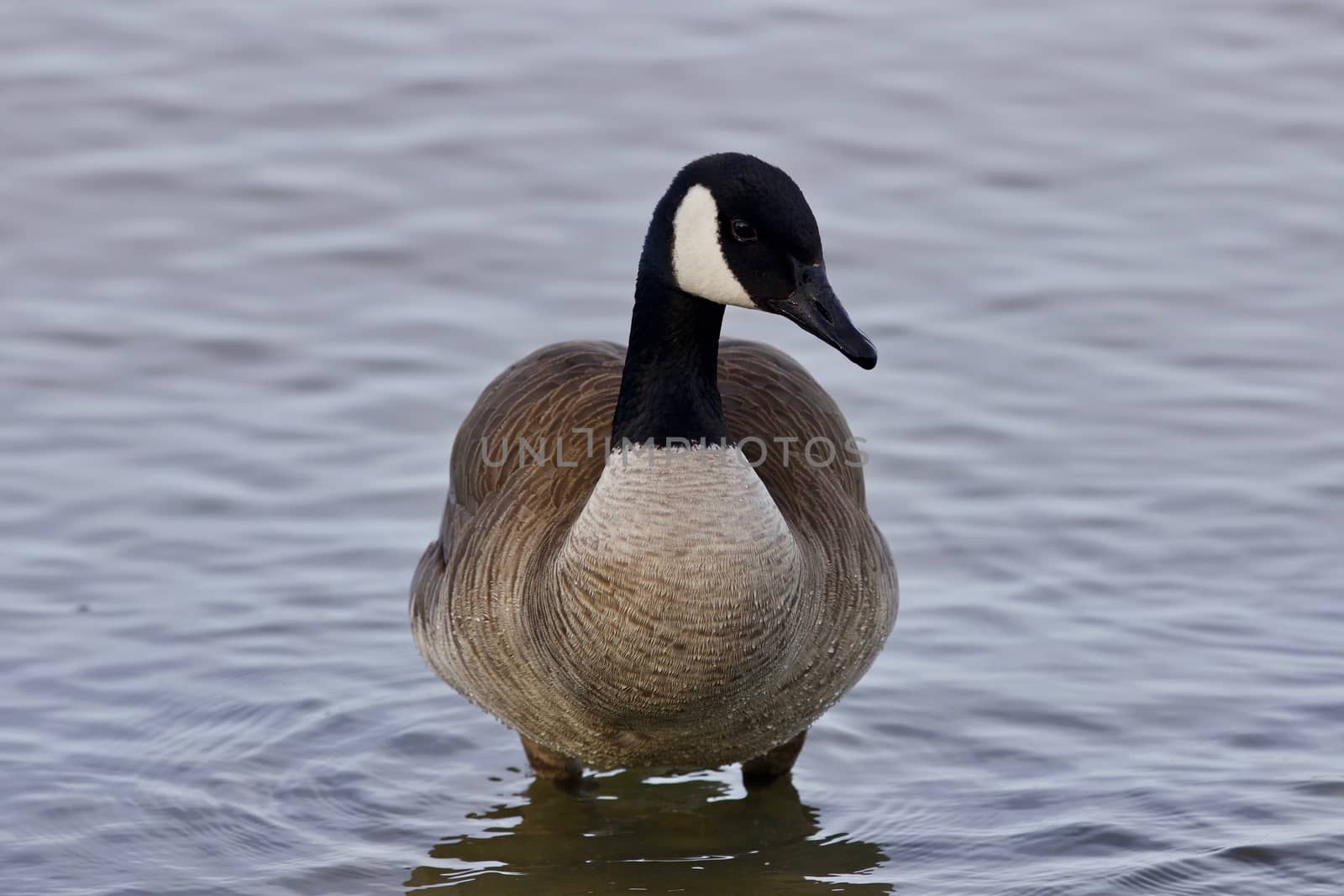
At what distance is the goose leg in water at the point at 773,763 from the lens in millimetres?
6711

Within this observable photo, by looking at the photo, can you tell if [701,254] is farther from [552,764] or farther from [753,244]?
[552,764]

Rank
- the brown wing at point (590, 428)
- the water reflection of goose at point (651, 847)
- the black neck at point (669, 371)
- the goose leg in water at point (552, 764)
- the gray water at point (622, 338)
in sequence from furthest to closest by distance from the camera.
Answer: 1. the goose leg in water at point (552, 764)
2. the gray water at point (622, 338)
3. the brown wing at point (590, 428)
4. the water reflection of goose at point (651, 847)
5. the black neck at point (669, 371)

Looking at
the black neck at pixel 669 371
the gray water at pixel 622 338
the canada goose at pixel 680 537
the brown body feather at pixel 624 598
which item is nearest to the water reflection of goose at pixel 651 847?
the gray water at pixel 622 338

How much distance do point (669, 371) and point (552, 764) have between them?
1.59 metres

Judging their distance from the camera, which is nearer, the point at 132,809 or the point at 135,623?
the point at 132,809

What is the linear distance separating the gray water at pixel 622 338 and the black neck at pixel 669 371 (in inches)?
58.0

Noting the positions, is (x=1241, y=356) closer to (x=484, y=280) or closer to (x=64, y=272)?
(x=484, y=280)

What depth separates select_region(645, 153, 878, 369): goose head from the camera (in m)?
5.63

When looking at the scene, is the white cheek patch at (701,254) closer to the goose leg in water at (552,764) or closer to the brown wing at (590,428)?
the brown wing at (590,428)

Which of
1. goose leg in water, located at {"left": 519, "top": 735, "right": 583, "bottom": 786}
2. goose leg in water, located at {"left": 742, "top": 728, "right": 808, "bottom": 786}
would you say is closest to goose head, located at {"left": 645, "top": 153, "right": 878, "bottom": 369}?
goose leg in water, located at {"left": 742, "top": 728, "right": 808, "bottom": 786}

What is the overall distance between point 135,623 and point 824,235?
455 cm

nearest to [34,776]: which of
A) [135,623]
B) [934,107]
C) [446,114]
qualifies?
[135,623]

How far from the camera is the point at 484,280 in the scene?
10391 mm

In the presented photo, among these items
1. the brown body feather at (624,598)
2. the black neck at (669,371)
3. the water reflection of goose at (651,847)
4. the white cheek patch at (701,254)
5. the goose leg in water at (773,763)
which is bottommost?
the water reflection of goose at (651,847)
